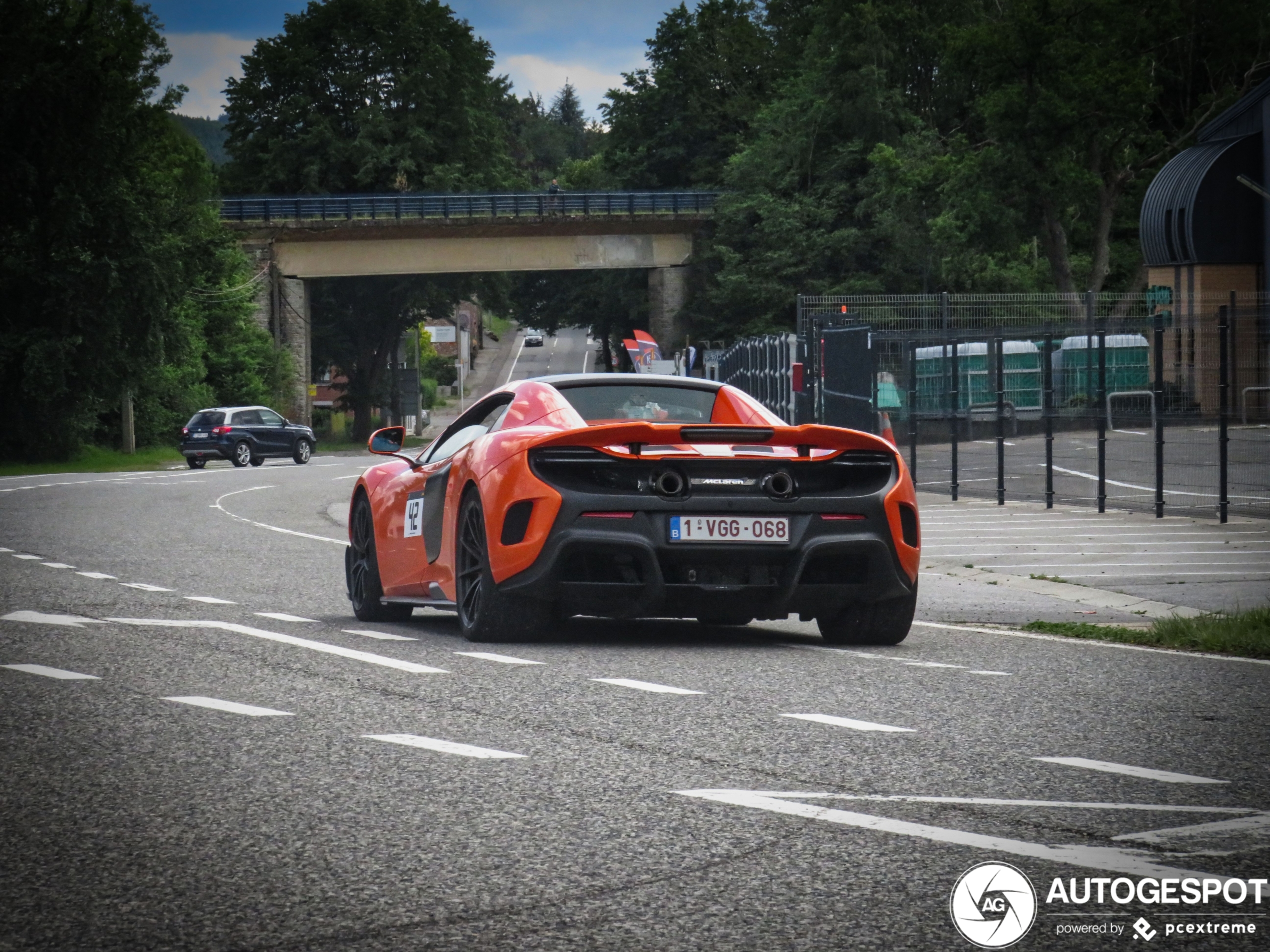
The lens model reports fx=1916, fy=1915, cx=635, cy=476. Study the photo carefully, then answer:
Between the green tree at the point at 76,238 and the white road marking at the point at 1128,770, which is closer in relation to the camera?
the white road marking at the point at 1128,770

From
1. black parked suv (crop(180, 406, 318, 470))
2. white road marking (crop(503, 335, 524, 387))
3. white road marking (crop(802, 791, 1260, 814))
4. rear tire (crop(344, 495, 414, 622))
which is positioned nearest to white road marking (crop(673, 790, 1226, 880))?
white road marking (crop(802, 791, 1260, 814))

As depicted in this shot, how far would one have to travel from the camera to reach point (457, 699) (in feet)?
23.9

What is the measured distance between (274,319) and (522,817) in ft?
207

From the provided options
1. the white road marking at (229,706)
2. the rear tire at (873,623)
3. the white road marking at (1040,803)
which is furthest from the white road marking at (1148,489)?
the white road marking at (1040,803)

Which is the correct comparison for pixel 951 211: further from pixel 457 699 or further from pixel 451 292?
pixel 457 699

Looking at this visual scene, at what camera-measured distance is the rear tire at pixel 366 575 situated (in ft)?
35.6

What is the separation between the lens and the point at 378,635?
389 inches

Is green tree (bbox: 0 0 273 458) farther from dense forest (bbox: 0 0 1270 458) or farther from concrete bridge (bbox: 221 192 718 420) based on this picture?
concrete bridge (bbox: 221 192 718 420)

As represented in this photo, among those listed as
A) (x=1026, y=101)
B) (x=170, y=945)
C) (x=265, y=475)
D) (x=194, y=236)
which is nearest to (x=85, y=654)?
(x=170, y=945)

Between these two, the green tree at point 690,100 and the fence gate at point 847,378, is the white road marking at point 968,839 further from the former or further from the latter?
the green tree at point 690,100

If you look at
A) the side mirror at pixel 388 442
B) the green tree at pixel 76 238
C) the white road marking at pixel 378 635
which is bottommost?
the white road marking at pixel 378 635

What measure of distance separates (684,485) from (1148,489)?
12.8 meters

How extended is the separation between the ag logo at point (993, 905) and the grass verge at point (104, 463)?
4131 cm

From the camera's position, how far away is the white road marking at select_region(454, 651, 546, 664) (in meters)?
8.45
